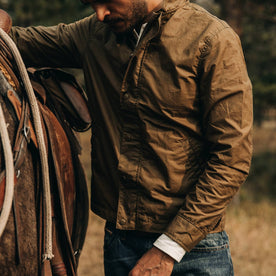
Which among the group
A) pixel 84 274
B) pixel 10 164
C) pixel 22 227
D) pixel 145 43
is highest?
pixel 145 43

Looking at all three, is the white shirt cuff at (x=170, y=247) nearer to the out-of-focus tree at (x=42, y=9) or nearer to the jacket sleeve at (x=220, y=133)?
the jacket sleeve at (x=220, y=133)

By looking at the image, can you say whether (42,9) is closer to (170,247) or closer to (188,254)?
(188,254)

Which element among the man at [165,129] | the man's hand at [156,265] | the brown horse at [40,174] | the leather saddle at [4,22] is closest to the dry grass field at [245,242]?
the brown horse at [40,174]

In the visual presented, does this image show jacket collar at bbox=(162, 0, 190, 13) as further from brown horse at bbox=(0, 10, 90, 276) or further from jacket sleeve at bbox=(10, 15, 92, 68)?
brown horse at bbox=(0, 10, 90, 276)

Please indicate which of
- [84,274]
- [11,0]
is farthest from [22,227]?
[11,0]

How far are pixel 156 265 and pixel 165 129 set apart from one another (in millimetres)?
552

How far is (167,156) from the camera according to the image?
1955 millimetres

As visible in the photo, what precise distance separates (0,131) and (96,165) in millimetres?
717

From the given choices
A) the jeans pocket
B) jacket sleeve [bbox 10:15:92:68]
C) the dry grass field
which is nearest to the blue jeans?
the jeans pocket

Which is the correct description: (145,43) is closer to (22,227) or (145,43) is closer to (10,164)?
(10,164)

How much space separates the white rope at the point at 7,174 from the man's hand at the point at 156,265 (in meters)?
0.59

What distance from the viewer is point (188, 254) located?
2066 millimetres

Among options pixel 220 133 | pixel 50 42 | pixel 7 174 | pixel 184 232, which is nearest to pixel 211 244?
pixel 184 232

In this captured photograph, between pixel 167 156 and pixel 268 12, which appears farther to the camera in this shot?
pixel 268 12
